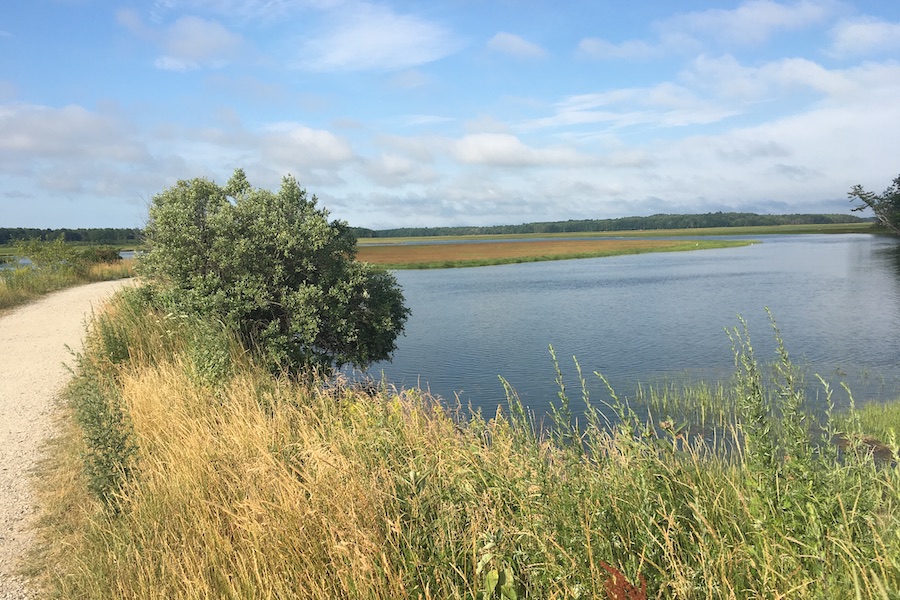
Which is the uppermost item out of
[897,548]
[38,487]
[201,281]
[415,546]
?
[201,281]

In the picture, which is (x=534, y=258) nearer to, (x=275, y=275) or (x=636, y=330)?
(x=636, y=330)

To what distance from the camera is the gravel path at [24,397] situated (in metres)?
5.49

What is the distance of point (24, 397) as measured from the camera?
10383mm

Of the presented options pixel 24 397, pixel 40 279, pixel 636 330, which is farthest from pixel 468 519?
pixel 40 279

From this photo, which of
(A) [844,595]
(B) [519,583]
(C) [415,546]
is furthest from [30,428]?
(A) [844,595]

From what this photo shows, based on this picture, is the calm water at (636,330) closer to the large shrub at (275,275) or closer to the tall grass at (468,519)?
the large shrub at (275,275)

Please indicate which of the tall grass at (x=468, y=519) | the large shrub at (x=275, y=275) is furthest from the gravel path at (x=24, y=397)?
the large shrub at (x=275, y=275)

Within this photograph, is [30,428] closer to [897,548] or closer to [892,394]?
[897,548]

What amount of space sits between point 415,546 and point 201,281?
7.29 m

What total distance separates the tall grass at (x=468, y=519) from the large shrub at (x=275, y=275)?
3.75 meters

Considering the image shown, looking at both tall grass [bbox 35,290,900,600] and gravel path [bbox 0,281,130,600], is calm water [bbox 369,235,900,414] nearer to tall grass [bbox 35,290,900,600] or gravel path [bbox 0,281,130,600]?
tall grass [bbox 35,290,900,600]

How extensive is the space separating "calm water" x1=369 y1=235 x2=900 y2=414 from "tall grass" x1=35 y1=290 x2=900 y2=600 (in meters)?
3.07

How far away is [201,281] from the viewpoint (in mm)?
9938

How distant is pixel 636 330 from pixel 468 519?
18.0 m
